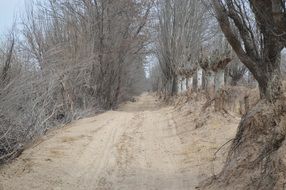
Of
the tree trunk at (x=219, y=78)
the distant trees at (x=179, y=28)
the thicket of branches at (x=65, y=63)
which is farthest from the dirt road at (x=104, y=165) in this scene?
the distant trees at (x=179, y=28)

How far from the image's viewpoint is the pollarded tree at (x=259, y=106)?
6.90 metres

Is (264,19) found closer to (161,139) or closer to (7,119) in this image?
(7,119)

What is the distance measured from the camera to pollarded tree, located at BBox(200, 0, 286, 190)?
22.6ft

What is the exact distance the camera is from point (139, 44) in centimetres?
3556

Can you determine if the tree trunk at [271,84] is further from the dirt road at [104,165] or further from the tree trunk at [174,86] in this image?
the tree trunk at [174,86]

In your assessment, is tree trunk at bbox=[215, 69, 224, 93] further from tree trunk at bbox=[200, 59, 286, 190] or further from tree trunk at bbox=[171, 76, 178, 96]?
tree trunk at bbox=[171, 76, 178, 96]

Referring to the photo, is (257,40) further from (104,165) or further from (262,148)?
(104,165)

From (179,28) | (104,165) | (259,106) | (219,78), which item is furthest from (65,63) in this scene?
(179,28)

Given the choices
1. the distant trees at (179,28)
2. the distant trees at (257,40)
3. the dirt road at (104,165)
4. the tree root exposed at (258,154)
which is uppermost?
the distant trees at (179,28)

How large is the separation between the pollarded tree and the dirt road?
1.21 meters

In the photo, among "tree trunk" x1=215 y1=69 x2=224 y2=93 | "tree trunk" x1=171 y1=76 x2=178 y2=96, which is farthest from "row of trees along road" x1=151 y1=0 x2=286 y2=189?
"tree trunk" x1=171 y1=76 x2=178 y2=96

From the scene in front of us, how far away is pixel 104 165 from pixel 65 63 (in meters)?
9.23

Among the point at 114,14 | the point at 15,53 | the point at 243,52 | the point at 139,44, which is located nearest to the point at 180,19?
the point at 139,44

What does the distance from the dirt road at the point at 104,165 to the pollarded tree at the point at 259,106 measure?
1213 millimetres
